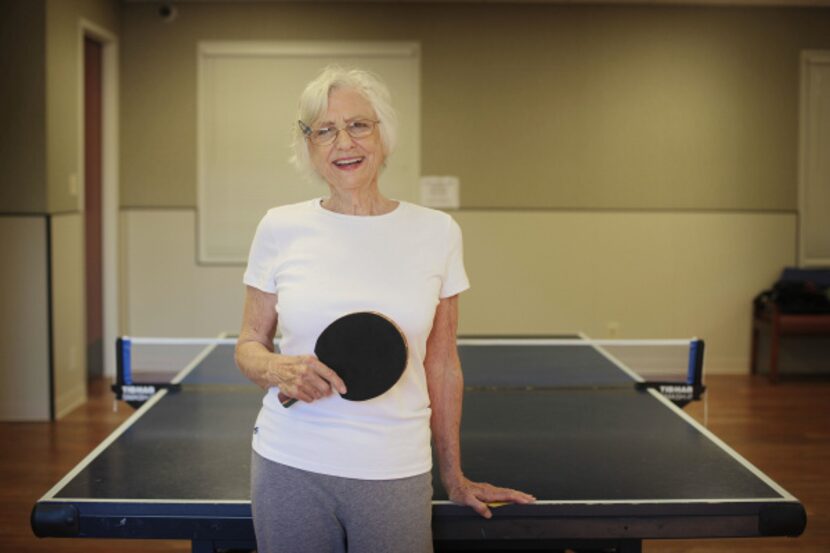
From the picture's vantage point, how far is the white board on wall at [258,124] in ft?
21.5

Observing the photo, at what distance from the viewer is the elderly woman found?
5.32ft

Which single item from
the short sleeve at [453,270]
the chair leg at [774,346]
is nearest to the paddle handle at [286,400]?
the short sleeve at [453,270]

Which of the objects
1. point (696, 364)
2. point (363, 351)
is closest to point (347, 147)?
point (363, 351)

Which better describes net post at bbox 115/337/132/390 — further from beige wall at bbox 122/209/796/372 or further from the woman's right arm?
beige wall at bbox 122/209/796/372

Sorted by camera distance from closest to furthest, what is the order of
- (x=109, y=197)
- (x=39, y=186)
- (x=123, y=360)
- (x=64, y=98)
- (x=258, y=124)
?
(x=123, y=360), (x=39, y=186), (x=64, y=98), (x=109, y=197), (x=258, y=124)

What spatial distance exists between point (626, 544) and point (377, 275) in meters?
0.85

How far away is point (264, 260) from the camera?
1.73m

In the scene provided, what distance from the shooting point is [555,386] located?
341cm

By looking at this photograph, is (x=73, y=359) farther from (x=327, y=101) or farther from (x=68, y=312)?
(x=327, y=101)

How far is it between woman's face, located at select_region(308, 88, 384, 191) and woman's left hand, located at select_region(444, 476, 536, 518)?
584 mm

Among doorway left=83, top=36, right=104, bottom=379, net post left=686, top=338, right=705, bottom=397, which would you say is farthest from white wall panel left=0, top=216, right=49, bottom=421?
net post left=686, top=338, right=705, bottom=397

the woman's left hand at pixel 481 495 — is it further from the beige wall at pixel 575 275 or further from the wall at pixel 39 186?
the beige wall at pixel 575 275

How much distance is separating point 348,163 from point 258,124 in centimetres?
503

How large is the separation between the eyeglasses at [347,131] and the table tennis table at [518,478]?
0.70m
